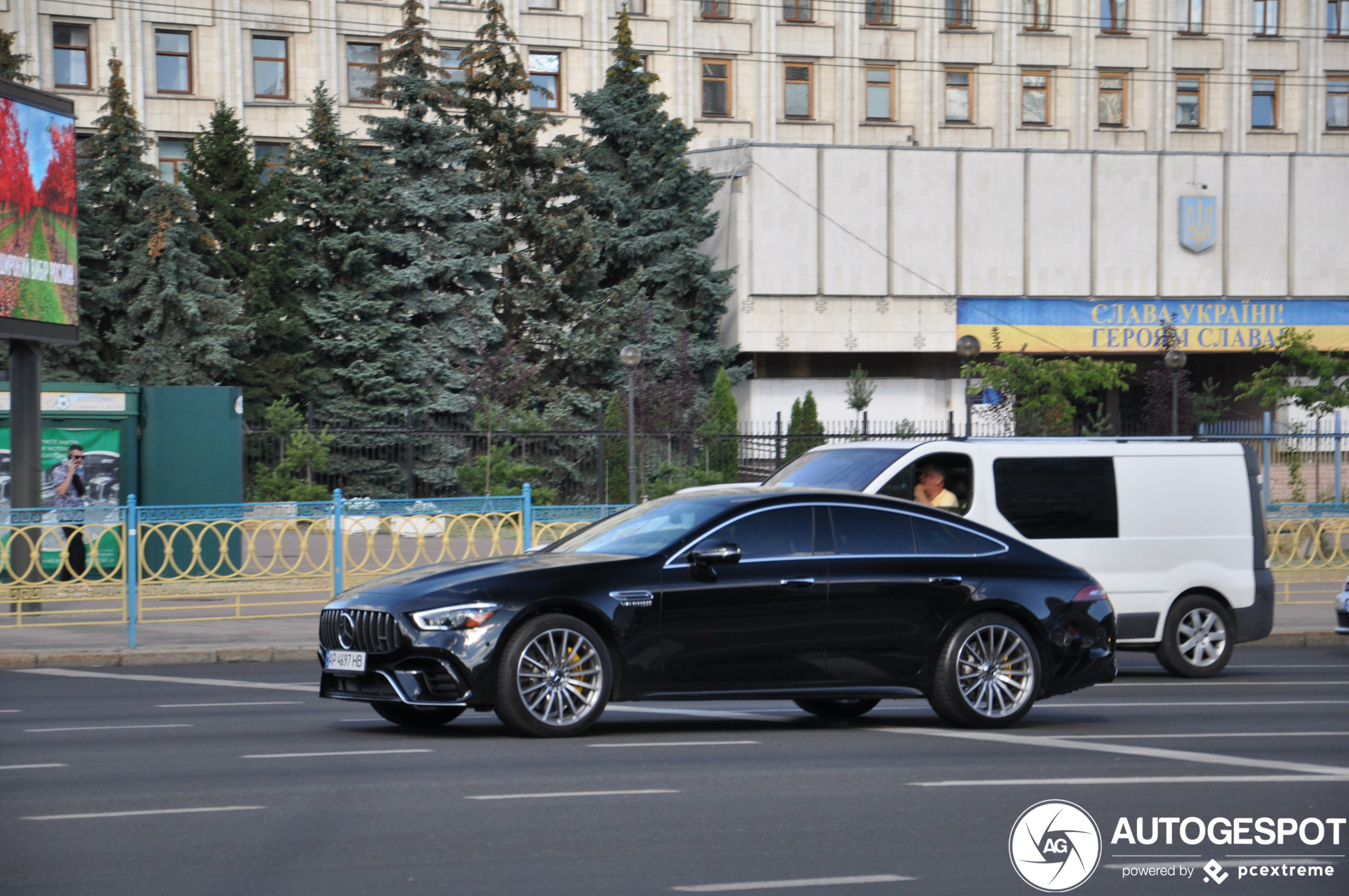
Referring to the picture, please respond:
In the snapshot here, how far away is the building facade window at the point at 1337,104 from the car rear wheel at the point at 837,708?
52074 millimetres

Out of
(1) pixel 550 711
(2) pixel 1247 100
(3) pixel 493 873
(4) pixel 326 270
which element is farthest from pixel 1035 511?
(2) pixel 1247 100

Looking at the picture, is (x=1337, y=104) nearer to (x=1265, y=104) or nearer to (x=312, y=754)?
(x=1265, y=104)

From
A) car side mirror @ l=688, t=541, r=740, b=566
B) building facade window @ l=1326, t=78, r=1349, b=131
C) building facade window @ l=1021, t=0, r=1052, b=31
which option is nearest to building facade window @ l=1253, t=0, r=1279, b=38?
building facade window @ l=1326, t=78, r=1349, b=131

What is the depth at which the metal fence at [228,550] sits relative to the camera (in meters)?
16.4

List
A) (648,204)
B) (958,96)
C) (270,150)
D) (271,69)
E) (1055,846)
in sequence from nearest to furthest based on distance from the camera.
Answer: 1. (1055,846)
2. (648,204)
3. (270,150)
4. (271,69)
5. (958,96)

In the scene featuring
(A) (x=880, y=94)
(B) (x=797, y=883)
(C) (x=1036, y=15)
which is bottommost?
(B) (x=797, y=883)

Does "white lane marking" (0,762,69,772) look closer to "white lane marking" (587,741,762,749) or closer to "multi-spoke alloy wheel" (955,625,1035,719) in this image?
"white lane marking" (587,741,762,749)

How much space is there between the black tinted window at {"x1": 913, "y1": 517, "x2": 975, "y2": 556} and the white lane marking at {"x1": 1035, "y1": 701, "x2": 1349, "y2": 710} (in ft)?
6.90

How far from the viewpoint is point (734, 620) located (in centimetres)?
974

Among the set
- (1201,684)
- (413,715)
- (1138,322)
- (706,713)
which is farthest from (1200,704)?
(1138,322)

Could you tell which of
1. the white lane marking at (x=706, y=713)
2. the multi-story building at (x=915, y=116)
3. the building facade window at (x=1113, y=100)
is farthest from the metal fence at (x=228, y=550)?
the building facade window at (x=1113, y=100)

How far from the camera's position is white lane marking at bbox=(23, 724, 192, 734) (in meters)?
10.5

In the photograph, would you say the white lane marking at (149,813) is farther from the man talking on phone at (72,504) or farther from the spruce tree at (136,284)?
the spruce tree at (136,284)

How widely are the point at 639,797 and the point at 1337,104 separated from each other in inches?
2215
